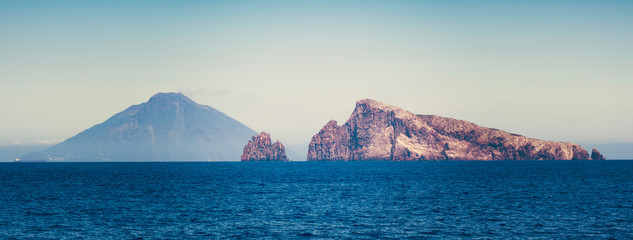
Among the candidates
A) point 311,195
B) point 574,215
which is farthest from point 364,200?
point 574,215

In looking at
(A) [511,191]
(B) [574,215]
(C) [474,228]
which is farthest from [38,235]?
(A) [511,191]

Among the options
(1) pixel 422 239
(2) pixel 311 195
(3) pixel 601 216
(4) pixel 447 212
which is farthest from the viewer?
(2) pixel 311 195

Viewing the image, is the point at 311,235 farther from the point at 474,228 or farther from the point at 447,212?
the point at 447,212

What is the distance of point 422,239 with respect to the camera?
49.3 m

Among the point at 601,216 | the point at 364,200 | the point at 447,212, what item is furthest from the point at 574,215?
the point at 364,200

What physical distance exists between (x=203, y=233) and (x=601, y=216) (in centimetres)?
4719

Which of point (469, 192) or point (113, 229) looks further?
point (469, 192)

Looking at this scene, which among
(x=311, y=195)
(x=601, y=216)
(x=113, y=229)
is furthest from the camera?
(x=311, y=195)

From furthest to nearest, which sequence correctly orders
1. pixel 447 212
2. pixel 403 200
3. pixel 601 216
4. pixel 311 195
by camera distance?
pixel 311 195 → pixel 403 200 → pixel 447 212 → pixel 601 216

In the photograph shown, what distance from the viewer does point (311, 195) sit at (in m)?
92.3

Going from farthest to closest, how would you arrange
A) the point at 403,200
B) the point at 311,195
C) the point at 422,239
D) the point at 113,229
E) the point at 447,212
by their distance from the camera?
the point at 311,195
the point at 403,200
the point at 447,212
the point at 113,229
the point at 422,239

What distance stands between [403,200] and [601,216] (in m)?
28.3

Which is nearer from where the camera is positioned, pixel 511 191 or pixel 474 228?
pixel 474 228

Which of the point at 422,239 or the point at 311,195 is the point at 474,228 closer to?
the point at 422,239
